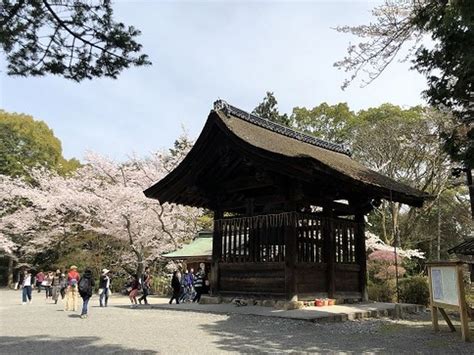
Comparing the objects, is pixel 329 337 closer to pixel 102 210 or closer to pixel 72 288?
pixel 72 288

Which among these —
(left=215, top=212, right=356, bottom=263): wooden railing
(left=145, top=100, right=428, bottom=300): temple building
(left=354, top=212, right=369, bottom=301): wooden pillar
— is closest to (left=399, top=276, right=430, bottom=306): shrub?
(left=354, top=212, right=369, bottom=301): wooden pillar

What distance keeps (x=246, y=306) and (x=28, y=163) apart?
29.0 m

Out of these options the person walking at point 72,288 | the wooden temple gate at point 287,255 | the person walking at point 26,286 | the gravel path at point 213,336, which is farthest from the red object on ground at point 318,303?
the person walking at point 26,286

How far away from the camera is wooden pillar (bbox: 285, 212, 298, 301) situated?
37.7 ft

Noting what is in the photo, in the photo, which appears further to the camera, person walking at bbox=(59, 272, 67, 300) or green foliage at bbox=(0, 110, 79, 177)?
green foliage at bbox=(0, 110, 79, 177)

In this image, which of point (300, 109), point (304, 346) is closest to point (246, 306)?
point (304, 346)

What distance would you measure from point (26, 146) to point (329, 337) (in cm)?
3450

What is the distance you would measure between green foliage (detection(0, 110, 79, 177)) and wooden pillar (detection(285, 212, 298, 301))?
27.5 meters

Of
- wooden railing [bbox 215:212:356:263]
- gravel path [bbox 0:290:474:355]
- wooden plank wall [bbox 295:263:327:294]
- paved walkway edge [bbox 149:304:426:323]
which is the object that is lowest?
gravel path [bbox 0:290:474:355]

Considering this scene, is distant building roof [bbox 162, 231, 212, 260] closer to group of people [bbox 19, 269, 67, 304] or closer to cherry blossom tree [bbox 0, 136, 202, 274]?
cherry blossom tree [bbox 0, 136, 202, 274]

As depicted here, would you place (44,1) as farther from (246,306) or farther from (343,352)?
(246,306)

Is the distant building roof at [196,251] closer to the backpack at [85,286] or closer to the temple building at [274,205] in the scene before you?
the temple building at [274,205]

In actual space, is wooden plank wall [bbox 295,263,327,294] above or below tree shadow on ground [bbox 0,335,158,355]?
above

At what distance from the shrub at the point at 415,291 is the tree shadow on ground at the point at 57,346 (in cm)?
1146
